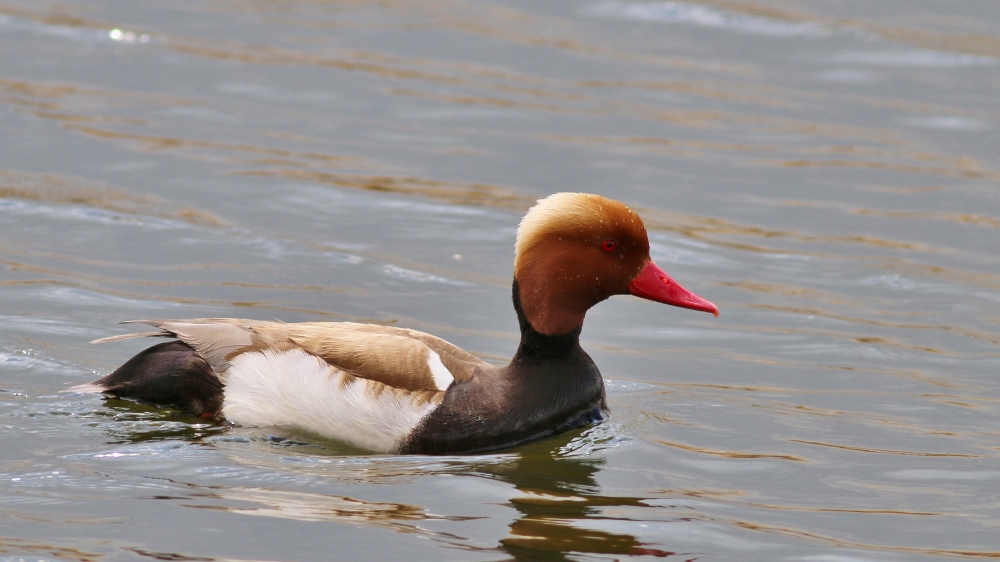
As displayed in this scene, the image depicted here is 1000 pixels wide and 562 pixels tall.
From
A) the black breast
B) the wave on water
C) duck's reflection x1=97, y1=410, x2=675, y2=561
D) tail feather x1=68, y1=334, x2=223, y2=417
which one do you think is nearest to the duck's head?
the black breast

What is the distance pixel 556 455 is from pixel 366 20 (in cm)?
1002

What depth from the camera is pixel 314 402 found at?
5953 mm

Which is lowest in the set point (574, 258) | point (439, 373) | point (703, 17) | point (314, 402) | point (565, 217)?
point (314, 402)

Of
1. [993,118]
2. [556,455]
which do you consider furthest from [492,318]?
[993,118]

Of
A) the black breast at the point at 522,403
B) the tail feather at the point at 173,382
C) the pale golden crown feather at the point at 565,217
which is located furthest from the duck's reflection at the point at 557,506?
the tail feather at the point at 173,382

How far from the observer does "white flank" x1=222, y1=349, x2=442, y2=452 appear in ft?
19.3

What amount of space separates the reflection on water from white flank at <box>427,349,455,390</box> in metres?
0.39

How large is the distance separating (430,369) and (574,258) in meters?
0.85

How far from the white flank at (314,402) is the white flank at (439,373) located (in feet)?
0.38

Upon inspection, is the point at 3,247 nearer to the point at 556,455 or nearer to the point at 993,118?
the point at 556,455

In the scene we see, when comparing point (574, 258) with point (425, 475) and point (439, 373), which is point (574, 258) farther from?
point (425, 475)

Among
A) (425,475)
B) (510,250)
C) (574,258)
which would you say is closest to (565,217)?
(574,258)

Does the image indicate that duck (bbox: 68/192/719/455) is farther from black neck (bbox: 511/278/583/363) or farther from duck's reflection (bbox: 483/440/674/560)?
duck's reflection (bbox: 483/440/674/560)

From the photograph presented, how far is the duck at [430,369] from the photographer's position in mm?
5922
